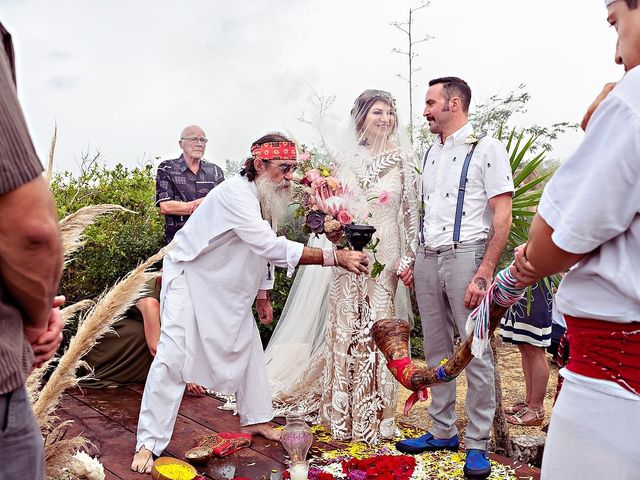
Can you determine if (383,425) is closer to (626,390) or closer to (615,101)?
(626,390)

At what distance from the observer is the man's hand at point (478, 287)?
392cm

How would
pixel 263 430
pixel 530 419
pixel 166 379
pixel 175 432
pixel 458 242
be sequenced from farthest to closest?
pixel 530 419, pixel 175 432, pixel 263 430, pixel 166 379, pixel 458 242

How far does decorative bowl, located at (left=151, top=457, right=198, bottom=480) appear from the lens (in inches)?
150

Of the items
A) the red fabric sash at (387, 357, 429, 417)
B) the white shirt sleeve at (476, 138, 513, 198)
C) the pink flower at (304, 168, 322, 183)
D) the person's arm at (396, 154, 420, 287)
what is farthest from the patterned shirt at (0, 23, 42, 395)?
the person's arm at (396, 154, 420, 287)

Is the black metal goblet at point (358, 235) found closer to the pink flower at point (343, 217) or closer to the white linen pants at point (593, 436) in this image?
the pink flower at point (343, 217)

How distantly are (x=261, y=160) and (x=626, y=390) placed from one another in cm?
312

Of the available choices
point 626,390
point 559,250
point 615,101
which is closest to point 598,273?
point 559,250

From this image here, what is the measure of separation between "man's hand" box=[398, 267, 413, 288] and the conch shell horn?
146cm

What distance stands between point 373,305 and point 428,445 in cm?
100

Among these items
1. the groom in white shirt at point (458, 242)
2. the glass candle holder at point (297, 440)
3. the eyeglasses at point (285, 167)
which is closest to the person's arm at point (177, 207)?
the eyeglasses at point (285, 167)

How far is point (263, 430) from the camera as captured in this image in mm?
4711

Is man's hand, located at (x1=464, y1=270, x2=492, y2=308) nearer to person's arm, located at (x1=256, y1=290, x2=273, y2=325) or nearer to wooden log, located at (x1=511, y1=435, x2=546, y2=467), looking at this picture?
wooden log, located at (x1=511, y1=435, x2=546, y2=467)

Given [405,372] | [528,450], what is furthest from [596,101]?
[528,450]

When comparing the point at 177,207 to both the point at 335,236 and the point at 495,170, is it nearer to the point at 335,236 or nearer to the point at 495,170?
the point at 335,236
